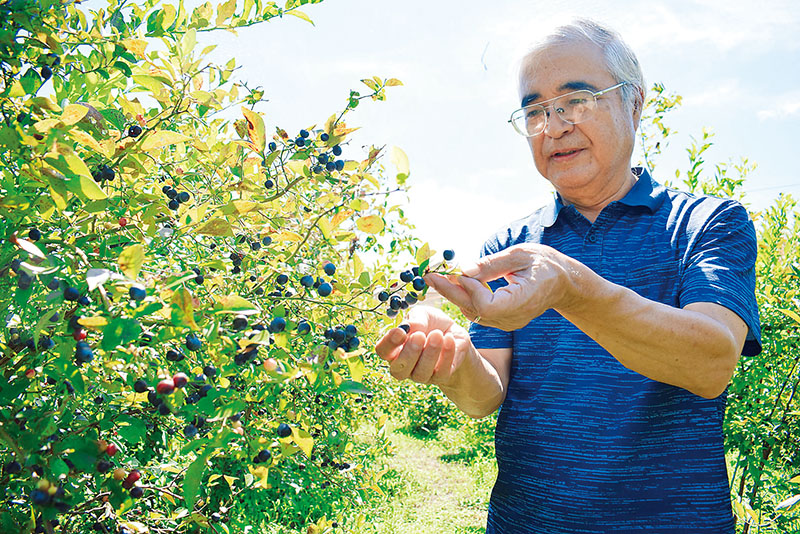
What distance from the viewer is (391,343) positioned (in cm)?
129

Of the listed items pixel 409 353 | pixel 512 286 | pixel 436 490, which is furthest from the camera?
pixel 436 490

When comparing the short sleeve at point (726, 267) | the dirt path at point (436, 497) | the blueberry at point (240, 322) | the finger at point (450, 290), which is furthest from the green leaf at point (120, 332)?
the dirt path at point (436, 497)

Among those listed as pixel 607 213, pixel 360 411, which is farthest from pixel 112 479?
pixel 360 411

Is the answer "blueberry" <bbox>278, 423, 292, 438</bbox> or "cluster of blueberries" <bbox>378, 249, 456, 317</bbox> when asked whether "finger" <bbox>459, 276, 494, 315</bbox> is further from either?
"blueberry" <bbox>278, 423, 292, 438</bbox>

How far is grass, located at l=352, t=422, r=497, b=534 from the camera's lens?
4.65m

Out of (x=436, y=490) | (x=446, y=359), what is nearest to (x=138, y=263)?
(x=446, y=359)

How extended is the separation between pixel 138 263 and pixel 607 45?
5.00 ft

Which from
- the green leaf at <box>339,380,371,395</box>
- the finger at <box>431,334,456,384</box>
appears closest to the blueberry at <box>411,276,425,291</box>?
the green leaf at <box>339,380,371,395</box>

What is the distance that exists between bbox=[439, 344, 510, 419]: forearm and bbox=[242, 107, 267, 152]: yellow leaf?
777mm

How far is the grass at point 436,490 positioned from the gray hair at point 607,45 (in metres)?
3.14

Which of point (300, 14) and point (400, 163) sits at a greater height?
point (300, 14)

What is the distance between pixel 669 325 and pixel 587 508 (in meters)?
0.58

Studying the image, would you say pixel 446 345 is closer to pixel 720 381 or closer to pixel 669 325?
pixel 669 325

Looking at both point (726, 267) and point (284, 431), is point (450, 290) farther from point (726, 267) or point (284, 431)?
point (726, 267)
